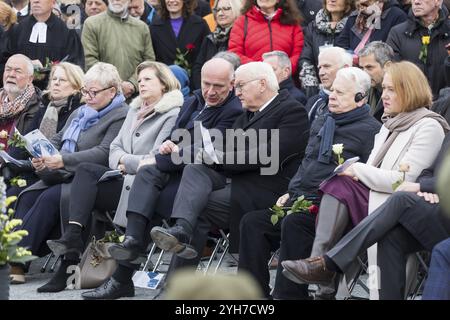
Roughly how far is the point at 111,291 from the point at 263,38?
339 centimetres

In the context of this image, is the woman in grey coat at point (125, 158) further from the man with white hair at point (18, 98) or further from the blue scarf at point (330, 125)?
the blue scarf at point (330, 125)

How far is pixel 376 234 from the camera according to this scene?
7.90m

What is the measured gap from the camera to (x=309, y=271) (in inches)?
323

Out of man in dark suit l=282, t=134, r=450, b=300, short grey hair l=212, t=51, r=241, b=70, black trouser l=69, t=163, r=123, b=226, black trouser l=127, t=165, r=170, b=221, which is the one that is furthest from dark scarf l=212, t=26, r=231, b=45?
man in dark suit l=282, t=134, r=450, b=300

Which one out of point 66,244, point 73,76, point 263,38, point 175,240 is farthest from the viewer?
point 263,38

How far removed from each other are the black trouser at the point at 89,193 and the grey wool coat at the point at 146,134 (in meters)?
0.24

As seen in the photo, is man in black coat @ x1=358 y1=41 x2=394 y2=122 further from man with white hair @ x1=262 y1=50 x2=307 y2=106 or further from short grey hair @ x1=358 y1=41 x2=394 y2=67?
man with white hair @ x1=262 y1=50 x2=307 y2=106

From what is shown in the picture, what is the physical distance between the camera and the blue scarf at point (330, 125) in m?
9.01

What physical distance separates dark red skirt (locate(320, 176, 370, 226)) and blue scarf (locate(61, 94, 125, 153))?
9.53 ft

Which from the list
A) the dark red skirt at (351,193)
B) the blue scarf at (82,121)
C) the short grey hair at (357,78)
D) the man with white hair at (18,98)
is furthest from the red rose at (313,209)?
the man with white hair at (18,98)

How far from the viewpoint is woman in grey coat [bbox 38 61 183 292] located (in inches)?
388

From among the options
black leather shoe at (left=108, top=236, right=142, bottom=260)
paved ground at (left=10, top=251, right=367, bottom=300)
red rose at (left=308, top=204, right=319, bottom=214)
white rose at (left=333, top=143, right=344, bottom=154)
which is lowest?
paved ground at (left=10, top=251, right=367, bottom=300)

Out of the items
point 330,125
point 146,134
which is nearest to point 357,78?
point 330,125

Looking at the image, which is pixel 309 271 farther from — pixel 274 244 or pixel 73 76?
pixel 73 76
